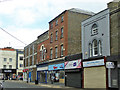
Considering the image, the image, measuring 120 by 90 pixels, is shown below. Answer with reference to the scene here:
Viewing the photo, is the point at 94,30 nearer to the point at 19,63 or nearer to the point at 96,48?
the point at 96,48

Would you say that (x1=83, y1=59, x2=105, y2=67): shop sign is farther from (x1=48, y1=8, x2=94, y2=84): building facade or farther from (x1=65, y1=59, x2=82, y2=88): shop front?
(x1=48, y1=8, x2=94, y2=84): building facade

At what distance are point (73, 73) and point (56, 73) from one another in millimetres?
6952

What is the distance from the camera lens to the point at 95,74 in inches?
1080

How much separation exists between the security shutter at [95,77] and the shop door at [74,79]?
1.77 meters

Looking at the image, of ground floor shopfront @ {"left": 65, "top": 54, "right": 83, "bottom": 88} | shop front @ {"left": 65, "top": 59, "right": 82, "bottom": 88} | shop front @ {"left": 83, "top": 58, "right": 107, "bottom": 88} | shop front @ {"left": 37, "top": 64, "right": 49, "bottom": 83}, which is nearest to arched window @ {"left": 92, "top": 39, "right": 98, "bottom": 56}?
shop front @ {"left": 83, "top": 58, "right": 107, "bottom": 88}

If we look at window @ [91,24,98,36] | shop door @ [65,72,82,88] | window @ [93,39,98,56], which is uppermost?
window @ [91,24,98,36]

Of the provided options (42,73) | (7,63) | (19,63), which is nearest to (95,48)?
(42,73)

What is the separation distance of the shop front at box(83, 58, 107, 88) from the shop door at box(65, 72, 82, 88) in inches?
62.5

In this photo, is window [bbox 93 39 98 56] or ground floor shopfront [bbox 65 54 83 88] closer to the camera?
window [bbox 93 39 98 56]

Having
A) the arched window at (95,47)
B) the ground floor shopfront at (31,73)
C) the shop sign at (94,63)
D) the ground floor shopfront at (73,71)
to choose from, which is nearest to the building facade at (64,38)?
the ground floor shopfront at (73,71)

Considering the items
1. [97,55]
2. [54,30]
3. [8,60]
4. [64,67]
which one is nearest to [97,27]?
[97,55]

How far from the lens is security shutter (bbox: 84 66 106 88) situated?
25828 millimetres

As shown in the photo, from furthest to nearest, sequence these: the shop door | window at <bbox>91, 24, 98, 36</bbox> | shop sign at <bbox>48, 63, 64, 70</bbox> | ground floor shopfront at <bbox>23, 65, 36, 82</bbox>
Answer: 1. ground floor shopfront at <bbox>23, 65, 36, 82</bbox>
2. shop sign at <bbox>48, 63, 64, 70</bbox>
3. the shop door
4. window at <bbox>91, 24, 98, 36</bbox>

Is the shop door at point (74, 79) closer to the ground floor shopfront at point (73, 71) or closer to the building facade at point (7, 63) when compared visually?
the ground floor shopfront at point (73, 71)
